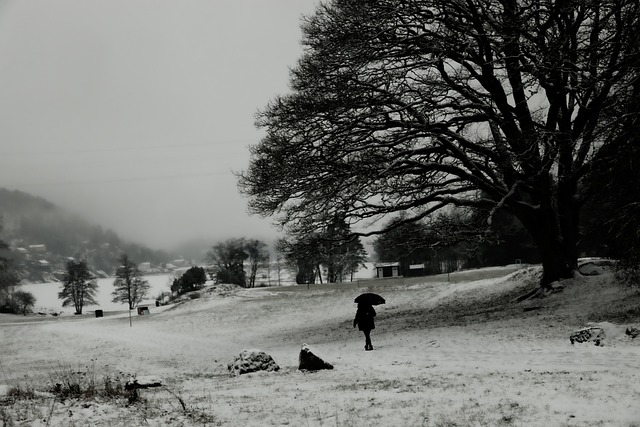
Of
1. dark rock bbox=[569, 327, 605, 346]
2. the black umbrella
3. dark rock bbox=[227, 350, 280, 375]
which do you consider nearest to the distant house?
the black umbrella

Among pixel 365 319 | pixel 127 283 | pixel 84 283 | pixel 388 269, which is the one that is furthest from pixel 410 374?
pixel 84 283

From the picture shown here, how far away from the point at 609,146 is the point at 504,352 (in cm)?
819

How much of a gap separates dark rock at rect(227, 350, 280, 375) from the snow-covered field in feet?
1.21

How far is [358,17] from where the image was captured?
16.6 meters

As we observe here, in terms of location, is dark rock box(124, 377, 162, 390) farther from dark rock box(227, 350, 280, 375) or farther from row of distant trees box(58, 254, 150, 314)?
row of distant trees box(58, 254, 150, 314)

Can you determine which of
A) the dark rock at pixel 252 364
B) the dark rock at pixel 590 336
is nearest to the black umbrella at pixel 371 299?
the dark rock at pixel 252 364

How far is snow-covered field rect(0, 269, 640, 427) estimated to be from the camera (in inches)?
234

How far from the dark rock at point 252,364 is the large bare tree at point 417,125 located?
268 inches

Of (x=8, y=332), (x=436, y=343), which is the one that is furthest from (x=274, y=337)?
(x=8, y=332)

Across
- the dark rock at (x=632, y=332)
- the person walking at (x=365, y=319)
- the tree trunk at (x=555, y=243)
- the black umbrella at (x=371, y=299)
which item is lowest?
the dark rock at (x=632, y=332)

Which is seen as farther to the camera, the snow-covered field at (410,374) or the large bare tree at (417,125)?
the large bare tree at (417,125)

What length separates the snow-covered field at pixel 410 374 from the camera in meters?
5.95

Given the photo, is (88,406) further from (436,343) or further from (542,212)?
(542,212)

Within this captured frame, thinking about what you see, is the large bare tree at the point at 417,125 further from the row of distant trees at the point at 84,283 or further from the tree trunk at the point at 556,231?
the row of distant trees at the point at 84,283
